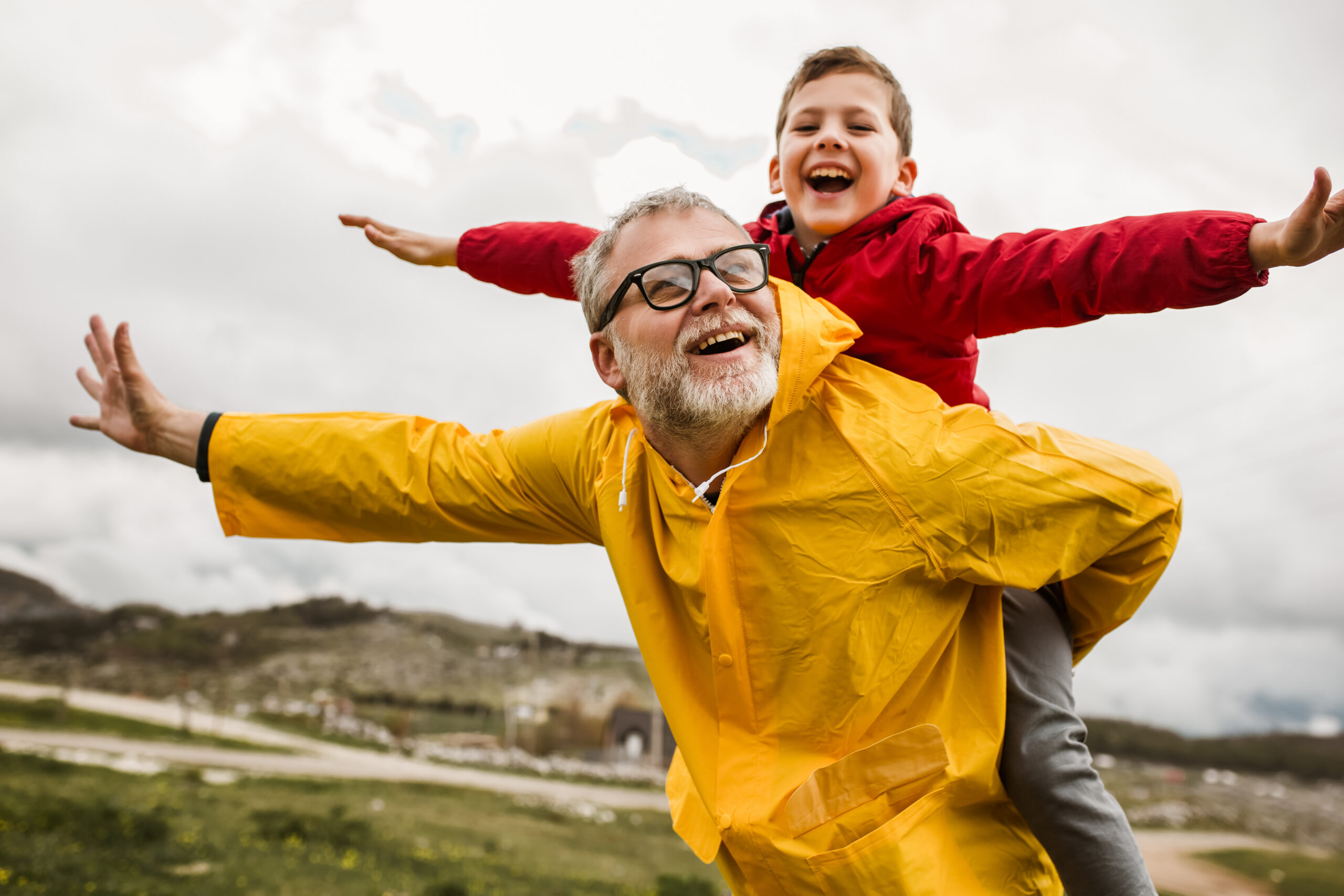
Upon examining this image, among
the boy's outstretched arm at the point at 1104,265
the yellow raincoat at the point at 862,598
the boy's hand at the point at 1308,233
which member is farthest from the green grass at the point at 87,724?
the boy's hand at the point at 1308,233

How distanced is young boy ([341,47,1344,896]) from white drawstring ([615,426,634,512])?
95 centimetres

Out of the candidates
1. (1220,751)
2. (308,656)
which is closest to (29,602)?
(308,656)

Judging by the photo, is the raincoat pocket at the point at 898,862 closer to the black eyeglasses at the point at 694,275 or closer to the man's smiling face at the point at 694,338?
the man's smiling face at the point at 694,338

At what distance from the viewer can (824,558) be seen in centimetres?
256

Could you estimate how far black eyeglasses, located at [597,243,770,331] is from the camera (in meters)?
2.80

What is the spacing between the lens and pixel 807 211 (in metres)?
3.51

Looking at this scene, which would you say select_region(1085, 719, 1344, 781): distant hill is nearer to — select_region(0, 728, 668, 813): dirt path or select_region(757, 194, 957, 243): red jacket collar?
select_region(0, 728, 668, 813): dirt path

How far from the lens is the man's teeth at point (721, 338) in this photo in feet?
9.09

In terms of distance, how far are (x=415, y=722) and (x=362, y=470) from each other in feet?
143

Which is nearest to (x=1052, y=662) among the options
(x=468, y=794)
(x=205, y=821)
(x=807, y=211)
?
(x=807, y=211)

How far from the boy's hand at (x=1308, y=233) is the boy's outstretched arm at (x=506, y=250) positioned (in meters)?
2.58

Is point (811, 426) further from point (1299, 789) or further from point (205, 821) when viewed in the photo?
point (1299, 789)

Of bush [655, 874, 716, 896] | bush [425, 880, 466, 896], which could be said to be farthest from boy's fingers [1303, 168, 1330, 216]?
bush [655, 874, 716, 896]

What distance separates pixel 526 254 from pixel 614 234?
0.97m
